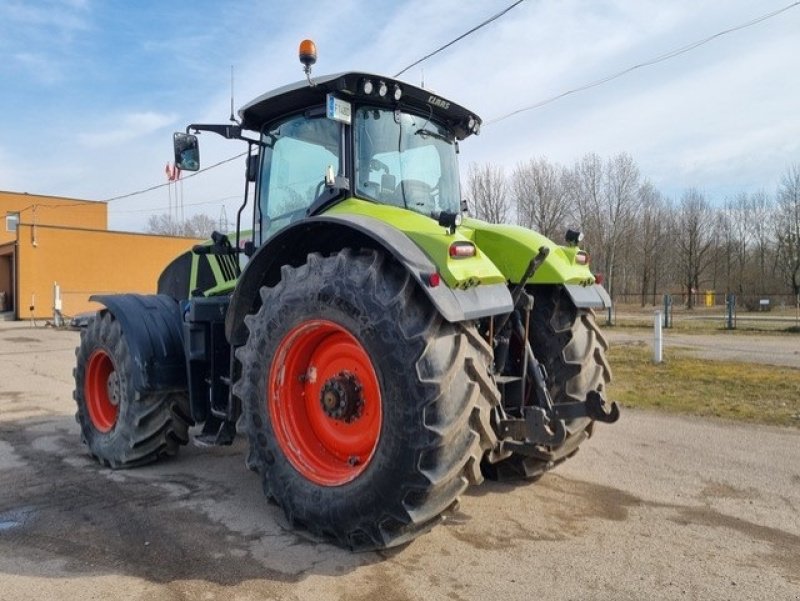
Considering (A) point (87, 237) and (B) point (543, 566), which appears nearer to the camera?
(B) point (543, 566)

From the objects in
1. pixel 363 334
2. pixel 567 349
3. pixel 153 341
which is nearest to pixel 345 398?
pixel 363 334

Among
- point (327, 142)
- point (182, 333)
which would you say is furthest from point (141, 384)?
point (327, 142)

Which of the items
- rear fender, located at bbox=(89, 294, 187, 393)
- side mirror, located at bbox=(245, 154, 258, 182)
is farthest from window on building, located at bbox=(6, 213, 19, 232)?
side mirror, located at bbox=(245, 154, 258, 182)

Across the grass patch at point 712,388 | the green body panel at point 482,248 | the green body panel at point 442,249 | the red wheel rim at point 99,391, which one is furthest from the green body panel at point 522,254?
the grass patch at point 712,388

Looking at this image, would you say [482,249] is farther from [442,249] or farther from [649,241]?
[649,241]

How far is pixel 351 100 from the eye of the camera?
13.6ft

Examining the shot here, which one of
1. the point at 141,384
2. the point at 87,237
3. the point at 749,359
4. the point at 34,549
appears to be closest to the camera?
the point at 34,549

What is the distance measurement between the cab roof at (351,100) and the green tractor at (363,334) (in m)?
0.02

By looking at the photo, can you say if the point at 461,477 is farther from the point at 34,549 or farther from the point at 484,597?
the point at 34,549

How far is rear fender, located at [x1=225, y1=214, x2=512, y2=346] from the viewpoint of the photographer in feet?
10.3

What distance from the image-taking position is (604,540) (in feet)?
11.9

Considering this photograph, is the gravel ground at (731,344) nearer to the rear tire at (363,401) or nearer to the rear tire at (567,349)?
the rear tire at (567,349)

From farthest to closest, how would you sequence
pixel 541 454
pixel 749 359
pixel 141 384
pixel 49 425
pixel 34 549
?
1. pixel 749 359
2. pixel 49 425
3. pixel 141 384
4. pixel 541 454
5. pixel 34 549

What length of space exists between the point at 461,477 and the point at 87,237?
3191cm
